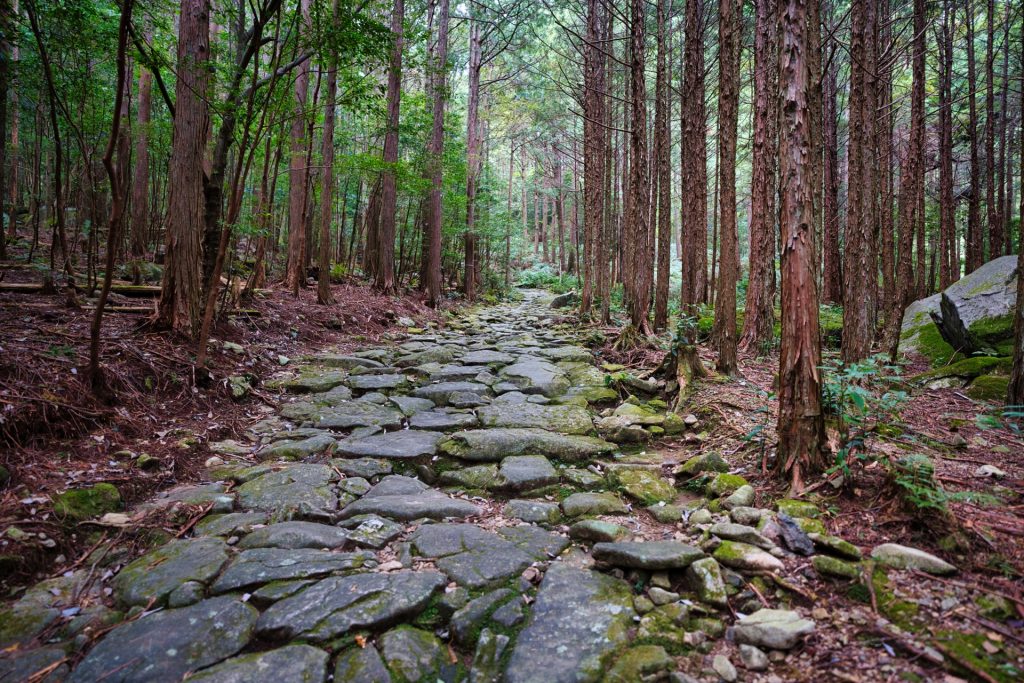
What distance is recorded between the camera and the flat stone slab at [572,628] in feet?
6.10

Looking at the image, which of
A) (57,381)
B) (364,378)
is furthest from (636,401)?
(57,381)

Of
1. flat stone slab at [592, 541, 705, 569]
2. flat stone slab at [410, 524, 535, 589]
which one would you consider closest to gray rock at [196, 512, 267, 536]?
flat stone slab at [410, 524, 535, 589]

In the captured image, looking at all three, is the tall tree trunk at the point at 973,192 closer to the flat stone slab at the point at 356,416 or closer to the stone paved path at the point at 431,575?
the stone paved path at the point at 431,575

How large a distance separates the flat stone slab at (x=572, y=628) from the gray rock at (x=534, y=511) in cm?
60

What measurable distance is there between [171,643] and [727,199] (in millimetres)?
7650

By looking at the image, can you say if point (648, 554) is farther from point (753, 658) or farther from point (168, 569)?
point (168, 569)

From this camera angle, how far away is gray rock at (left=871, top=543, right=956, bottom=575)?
2047mm

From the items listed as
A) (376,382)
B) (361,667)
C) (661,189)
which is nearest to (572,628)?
(361,667)

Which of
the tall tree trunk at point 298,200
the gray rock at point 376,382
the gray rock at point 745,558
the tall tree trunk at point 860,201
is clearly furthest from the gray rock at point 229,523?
the tall tree trunk at point 298,200

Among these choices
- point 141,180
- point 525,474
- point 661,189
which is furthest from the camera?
point 661,189

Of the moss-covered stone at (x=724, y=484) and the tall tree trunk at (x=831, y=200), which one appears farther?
the tall tree trunk at (x=831, y=200)

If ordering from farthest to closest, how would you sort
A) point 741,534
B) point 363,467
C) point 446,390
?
point 446,390, point 363,467, point 741,534

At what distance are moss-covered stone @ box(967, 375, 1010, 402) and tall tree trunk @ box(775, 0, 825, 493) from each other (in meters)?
3.61

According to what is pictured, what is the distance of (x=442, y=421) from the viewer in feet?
16.3
